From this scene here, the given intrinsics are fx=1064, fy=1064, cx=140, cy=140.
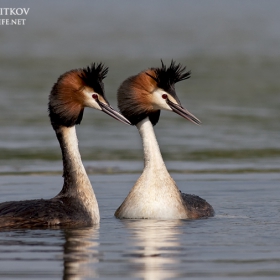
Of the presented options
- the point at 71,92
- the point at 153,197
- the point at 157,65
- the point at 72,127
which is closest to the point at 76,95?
the point at 71,92

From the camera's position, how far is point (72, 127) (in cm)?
1318

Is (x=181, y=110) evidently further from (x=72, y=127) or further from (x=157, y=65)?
(x=157, y=65)

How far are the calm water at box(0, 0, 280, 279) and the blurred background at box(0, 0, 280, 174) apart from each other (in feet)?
0.16

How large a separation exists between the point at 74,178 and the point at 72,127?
0.63 metres

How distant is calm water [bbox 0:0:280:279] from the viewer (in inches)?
411

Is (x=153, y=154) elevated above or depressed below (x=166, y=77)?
below

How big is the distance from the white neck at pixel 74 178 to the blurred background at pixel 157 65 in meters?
4.70

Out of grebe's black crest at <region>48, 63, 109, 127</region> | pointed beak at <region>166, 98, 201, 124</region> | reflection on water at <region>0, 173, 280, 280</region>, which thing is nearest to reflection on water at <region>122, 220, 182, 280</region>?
Result: reflection on water at <region>0, 173, 280, 280</region>

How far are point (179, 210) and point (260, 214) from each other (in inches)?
41.6

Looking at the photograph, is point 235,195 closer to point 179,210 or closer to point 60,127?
point 179,210

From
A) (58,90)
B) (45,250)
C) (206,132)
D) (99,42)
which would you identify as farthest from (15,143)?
(99,42)

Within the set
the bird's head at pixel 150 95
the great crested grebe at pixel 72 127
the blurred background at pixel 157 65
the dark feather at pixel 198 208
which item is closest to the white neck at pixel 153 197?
the dark feather at pixel 198 208

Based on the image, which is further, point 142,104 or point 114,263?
point 142,104

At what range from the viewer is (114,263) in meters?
10.3
